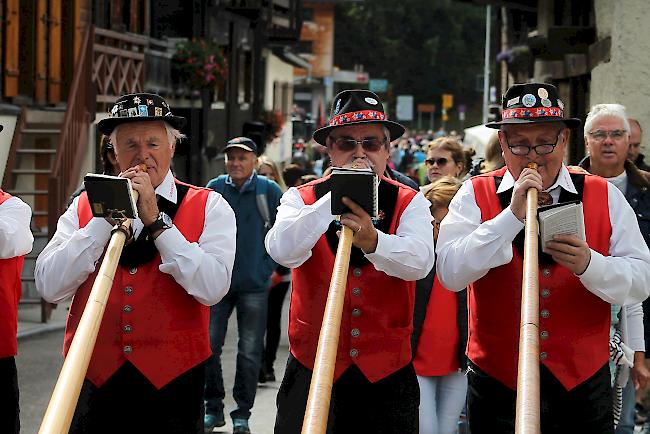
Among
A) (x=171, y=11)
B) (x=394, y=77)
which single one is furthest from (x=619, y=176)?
(x=394, y=77)

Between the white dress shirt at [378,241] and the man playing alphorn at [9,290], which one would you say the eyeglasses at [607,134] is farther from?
the man playing alphorn at [9,290]

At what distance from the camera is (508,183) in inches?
183

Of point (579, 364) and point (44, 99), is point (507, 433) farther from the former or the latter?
point (44, 99)

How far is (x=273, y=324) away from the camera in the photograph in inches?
408

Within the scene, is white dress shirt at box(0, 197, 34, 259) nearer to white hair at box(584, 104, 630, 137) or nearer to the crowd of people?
the crowd of people

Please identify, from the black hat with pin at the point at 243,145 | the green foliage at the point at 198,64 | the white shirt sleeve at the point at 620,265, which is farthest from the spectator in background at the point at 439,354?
the green foliage at the point at 198,64

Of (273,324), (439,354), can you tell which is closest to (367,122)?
(439,354)

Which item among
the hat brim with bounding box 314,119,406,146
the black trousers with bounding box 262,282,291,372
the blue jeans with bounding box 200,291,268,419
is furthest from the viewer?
the black trousers with bounding box 262,282,291,372

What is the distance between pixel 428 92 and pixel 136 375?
252ft

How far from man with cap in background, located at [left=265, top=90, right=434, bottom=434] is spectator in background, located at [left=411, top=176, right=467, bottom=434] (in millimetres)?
1624

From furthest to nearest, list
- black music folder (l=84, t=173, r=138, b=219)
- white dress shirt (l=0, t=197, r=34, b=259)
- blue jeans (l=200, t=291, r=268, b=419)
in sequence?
blue jeans (l=200, t=291, r=268, b=419) < white dress shirt (l=0, t=197, r=34, b=259) < black music folder (l=84, t=173, r=138, b=219)

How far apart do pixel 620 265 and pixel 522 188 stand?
0.43 meters

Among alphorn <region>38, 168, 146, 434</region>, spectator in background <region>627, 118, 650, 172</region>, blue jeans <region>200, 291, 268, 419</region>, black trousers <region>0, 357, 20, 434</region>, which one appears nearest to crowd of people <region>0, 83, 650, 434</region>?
alphorn <region>38, 168, 146, 434</region>

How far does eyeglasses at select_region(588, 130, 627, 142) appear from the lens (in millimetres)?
6723
